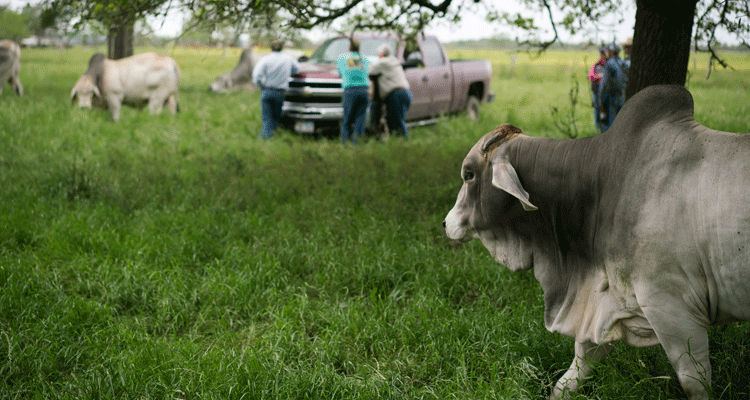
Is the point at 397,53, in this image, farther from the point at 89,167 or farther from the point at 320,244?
the point at 320,244

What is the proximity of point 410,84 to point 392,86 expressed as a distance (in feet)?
4.43

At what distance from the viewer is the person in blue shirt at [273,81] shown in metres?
10.4

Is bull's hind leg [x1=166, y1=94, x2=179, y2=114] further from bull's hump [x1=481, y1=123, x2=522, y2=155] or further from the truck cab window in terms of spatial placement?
bull's hump [x1=481, y1=123, x2=522, y2=155]

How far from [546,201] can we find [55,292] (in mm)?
3309

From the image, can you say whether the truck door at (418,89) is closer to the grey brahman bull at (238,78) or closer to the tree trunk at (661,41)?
the tree trunk at (661,41)

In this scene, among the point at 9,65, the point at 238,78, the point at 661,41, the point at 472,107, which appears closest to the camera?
the point at 661,41

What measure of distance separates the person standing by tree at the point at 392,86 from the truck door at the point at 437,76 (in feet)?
5.52

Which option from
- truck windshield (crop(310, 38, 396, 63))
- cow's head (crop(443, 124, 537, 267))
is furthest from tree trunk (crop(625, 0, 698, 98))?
truck windshield (crop(310, 38, 396, 63))

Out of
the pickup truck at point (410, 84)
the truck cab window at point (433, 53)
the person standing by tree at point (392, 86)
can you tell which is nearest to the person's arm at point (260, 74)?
the pickup truck at point (410, 84)

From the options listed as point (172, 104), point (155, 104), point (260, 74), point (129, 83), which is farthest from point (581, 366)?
point (172, 104)

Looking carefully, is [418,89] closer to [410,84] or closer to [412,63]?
A: [410,84]

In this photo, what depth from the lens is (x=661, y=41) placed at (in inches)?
184

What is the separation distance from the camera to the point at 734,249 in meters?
2.18

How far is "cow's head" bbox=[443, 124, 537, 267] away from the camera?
2.91 metres
